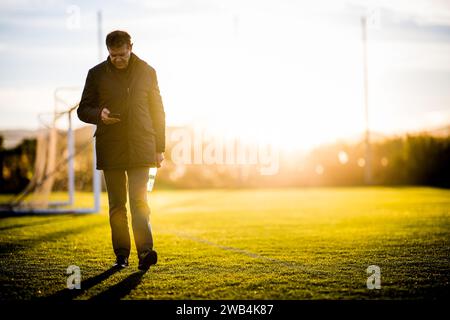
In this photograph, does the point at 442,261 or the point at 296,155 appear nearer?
the point at 442,261

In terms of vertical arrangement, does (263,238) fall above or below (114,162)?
below

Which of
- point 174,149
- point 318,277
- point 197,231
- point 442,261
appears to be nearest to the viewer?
point 318,277

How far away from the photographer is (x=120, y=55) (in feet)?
13.8

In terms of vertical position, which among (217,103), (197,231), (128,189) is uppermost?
(217,103)

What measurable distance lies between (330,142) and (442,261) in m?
22.9

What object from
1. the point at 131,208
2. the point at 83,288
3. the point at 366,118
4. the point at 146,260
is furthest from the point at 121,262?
the point at 366,118

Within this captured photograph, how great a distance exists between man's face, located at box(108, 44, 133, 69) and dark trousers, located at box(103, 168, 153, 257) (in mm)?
839

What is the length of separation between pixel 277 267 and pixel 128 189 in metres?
1.36

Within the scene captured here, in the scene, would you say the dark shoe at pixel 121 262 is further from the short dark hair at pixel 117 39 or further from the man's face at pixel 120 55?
the short dark hair at pixel 117 39

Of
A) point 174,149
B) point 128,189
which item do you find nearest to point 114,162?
point 128,189

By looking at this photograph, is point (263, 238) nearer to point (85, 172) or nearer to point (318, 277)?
point (318, 277)

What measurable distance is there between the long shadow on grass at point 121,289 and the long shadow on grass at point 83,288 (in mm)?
161

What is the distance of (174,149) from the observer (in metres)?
24.6

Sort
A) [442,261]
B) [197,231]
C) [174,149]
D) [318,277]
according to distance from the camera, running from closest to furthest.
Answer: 1. [318,277]
2. [442,261]
3. [197,231]
4. [174,149]
